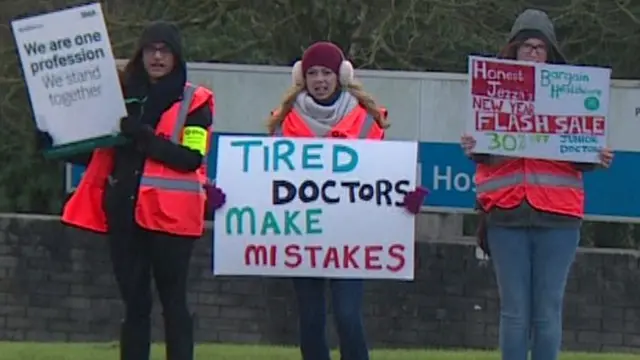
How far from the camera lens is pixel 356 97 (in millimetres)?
7699

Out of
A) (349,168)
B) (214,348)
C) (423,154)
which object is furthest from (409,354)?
(423,154)

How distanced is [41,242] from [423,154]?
150 inches

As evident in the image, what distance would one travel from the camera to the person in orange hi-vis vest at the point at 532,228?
23.3 feet

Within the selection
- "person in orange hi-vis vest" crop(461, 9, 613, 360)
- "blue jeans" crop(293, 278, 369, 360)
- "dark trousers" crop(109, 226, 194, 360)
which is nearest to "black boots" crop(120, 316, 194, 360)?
"dark trousers" crop(109, 226, 194, 360)

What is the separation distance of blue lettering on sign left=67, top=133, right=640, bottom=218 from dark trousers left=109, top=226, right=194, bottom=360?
698 centimetres

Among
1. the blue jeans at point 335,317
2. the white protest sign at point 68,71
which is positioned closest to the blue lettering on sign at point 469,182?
the blue jeans at point 335,317

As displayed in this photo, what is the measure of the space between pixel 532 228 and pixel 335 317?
3.65ft

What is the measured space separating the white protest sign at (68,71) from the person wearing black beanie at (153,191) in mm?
175

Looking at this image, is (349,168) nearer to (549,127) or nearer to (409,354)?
(549,127)

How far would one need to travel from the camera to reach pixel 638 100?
14.5 metres

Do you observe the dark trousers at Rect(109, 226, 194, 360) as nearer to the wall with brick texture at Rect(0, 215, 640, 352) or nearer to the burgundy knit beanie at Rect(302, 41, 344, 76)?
the burgundy knit beanie at Rect(302, 41, 344, 76)

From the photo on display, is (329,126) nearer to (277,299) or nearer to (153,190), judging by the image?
(153,190)

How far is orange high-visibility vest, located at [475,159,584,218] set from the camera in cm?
712

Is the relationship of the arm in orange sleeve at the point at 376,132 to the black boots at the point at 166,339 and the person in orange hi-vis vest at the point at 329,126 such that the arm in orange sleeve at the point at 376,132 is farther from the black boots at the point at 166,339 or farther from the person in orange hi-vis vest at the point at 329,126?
the black boots at the point at 166,339
